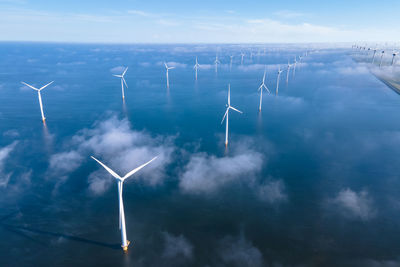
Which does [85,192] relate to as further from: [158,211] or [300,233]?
[300,233]

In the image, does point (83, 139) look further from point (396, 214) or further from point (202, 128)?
point (396, 214)

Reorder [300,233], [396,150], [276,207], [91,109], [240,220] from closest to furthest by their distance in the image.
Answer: [300,233] < [240,220] < [276,207] < [396,150] < [91,109]

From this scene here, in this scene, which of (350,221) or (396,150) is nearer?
(350,221)

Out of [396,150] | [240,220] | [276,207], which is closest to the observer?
[240,220]

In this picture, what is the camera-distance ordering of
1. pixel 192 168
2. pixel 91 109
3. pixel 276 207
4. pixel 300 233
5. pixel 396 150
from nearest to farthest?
pixel 300 233 → pixel 276 207 → pixel 192 168 → pixel 396 150 → pixel 91 109

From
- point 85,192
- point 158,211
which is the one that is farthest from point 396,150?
point 85,192

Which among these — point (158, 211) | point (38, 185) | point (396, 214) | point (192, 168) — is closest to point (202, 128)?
point (192, 168)
